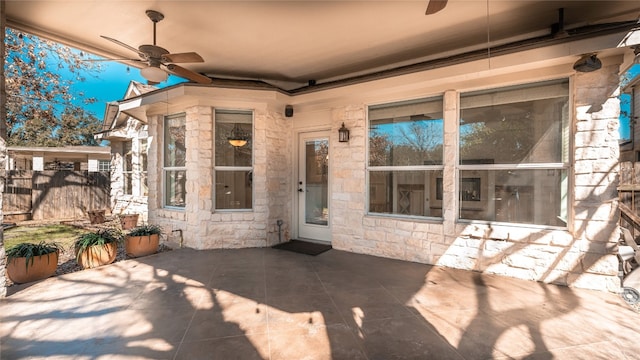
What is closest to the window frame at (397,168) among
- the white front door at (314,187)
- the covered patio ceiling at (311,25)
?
the covered patio ceiling at (311,25)

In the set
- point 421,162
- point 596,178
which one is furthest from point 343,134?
point 596,178

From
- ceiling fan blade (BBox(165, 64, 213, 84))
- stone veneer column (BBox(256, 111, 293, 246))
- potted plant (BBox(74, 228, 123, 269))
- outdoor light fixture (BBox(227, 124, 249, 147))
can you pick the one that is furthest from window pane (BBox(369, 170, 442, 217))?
potted plant (BBox(74, 228, 123, 269))

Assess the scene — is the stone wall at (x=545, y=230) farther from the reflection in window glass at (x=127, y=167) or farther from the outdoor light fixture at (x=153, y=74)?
the reflection in window glass at (x=127, y=167)

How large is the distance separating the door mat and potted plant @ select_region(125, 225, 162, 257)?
1974 mm

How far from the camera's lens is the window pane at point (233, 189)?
495cm

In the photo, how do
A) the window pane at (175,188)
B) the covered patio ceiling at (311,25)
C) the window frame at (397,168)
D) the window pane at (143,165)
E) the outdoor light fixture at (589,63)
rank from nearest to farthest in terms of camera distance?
the outdoor light fixture at (589,63) → the covered patio ceiling at (311,25) → the window frame at (397,168) → the window pane at (175,188) → the window pane at (143,165)

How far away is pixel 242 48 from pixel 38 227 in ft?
24.0

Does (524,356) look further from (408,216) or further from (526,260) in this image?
(408,216)

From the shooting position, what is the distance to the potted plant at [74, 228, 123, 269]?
385cm

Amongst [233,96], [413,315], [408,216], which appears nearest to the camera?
[413,315]

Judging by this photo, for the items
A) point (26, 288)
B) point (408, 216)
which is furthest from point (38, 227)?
point (408, 216)

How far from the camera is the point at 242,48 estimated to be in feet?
Answer: 13.4

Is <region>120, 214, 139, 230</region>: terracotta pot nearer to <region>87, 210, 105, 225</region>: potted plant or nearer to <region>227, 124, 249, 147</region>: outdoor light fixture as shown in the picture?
<region>87, 210, 105, 225</region>: potted plant

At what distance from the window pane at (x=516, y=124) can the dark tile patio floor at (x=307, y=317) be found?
160 centimetres
